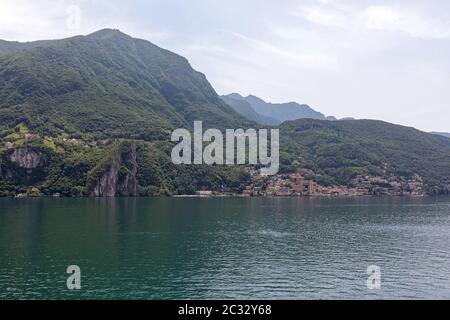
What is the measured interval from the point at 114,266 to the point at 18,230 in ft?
161

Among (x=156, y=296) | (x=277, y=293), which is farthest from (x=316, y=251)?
(x=156, y=296)

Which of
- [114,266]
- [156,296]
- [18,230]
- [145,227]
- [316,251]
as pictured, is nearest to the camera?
[156,296]

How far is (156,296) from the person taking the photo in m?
55.0

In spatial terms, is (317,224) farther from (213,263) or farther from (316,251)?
(213,263)

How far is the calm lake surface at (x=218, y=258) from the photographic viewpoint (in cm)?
5778

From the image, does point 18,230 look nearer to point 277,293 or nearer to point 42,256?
point 42,256

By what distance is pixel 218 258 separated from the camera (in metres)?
78.9

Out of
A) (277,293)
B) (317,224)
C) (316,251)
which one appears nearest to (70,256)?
(277,293)

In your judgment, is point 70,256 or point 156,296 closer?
point 156,296

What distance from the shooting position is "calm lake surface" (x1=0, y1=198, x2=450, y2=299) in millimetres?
57781
